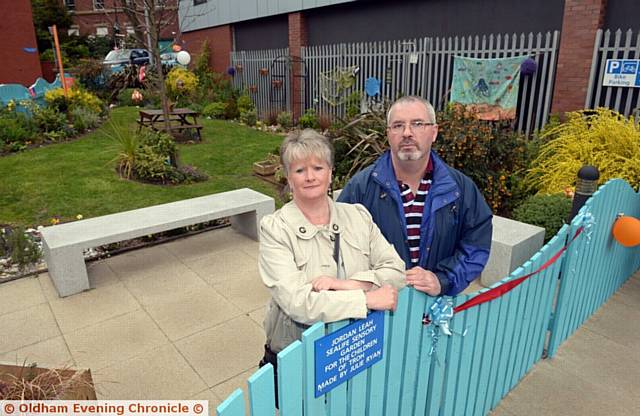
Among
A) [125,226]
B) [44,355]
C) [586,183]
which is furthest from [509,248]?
[44,355]

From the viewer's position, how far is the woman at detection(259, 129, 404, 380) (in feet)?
5.09

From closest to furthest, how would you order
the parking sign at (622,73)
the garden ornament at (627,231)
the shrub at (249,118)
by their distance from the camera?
the garden ornament at (627,231) → the parking sign at (622,73) → the shrub at (249,118)

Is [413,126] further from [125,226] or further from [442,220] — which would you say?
[125,226]

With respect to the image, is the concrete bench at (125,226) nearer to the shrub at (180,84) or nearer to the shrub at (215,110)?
the shrub at (215,110)

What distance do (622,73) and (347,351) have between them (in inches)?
271

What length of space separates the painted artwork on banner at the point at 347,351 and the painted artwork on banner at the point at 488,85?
6572mm

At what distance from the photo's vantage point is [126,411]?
2.55 metres

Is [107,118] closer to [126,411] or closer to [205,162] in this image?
[205,162]

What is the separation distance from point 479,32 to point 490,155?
13.7 feet

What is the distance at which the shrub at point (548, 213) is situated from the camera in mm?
4633

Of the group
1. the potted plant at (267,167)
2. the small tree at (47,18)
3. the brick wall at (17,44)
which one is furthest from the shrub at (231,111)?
the small tree at (47,18)

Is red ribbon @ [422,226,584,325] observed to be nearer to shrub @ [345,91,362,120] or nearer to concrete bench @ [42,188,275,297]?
concrete bench @ [42,188,275,297]

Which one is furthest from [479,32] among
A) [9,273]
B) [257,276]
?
[9,273]

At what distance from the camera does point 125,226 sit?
14.7ft
